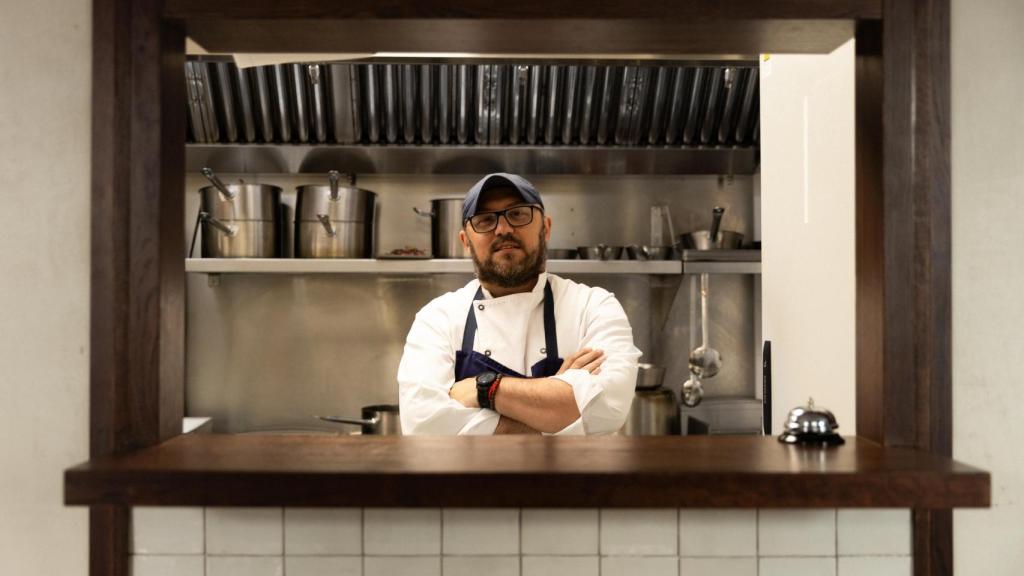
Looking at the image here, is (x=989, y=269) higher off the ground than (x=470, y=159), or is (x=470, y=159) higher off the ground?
(x=470, y=159)

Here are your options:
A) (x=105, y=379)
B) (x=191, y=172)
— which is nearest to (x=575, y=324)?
(x=105, y=379)

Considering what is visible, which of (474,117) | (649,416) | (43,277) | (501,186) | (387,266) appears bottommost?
(649,416)

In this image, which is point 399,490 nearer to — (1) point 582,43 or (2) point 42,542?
(2) point 42,542

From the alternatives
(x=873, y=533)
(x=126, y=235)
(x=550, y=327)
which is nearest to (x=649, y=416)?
(x=550, y=327)

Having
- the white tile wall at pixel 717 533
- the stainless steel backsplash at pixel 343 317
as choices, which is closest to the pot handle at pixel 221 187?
the stainless steel backsplash at pixel 343 317

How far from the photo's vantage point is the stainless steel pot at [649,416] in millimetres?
3529

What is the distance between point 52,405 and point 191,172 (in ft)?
9.98

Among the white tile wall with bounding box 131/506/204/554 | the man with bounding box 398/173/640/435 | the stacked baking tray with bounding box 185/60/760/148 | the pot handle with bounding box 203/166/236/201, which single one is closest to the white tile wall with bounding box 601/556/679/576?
the white tile wall with bounding box 131/506/204/554

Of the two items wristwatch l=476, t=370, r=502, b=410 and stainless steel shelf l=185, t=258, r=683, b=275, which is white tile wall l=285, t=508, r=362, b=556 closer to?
wristwatch l=476, t=370, r=502, b=410

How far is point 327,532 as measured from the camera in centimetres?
132

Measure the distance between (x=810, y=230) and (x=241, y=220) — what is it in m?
2.58

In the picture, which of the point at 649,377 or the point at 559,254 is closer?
the point at 649,377

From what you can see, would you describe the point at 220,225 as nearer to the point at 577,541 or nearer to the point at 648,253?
the point at 648,253

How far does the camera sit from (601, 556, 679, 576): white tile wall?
131 centimetres
